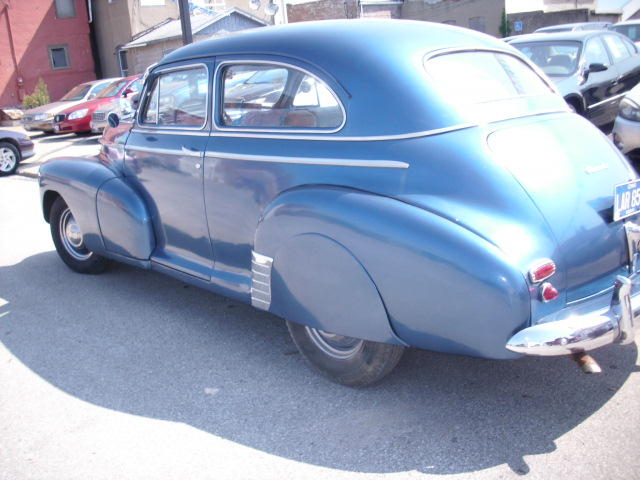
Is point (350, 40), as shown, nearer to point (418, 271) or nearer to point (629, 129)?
point (418, 271)

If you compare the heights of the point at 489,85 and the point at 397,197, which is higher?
the point at 489,85

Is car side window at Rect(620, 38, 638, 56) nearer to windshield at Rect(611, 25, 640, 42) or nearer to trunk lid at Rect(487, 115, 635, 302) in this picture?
trunk lid at Rect(487, 115, 635, 302)

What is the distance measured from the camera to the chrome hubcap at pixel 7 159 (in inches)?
463

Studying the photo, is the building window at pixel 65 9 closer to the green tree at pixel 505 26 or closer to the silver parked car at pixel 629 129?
the green tree at pixel 505 26

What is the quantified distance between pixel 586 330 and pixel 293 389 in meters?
1.56

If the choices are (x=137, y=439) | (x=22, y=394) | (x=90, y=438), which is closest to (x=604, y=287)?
(x=137, y=439)

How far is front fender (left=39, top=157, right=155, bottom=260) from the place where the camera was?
431cm

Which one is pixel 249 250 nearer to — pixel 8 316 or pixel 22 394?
pixel 22 394

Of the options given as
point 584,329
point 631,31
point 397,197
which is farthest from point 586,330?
point 631,31

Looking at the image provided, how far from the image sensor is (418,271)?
8.79ft

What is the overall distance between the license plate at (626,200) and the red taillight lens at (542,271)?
598 millimetres

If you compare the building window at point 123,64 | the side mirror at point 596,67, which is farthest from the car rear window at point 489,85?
the building window at point 123,64

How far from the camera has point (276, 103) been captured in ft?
11.6

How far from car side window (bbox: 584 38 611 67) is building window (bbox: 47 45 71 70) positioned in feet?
84.9
